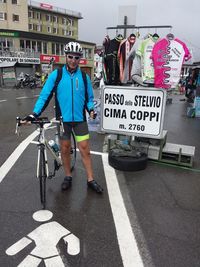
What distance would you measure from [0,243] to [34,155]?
2.89m

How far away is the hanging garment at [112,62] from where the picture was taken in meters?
5.29

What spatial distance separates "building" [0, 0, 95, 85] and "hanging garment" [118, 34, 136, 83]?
28.5m

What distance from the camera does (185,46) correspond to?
176 inches

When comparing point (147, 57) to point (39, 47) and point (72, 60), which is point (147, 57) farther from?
point (39, 47)

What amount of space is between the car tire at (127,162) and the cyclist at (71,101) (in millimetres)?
848

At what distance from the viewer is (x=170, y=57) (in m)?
4.46

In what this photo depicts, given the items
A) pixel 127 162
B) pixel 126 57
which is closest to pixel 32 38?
pixel 126 57

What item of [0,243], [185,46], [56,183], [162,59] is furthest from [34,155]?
[185,46]

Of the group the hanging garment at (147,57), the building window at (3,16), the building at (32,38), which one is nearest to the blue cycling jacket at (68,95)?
the hanging garment at (147,57)

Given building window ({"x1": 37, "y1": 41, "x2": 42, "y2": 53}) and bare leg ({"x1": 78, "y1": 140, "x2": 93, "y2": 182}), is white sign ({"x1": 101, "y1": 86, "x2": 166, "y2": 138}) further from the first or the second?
building window ({"x1": 37, "y1": 41, "x2": 42, "y2": 53})

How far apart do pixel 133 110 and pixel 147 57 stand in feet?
3.33

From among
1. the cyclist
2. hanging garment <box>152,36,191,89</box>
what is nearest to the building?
hanging garment <box>152,36,191,89</box>

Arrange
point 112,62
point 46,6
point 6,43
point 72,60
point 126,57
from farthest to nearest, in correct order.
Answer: point 46,6 → point 6,43 → point 112,62 → point 126,57 → point 72,60

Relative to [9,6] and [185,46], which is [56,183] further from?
[9,6]
